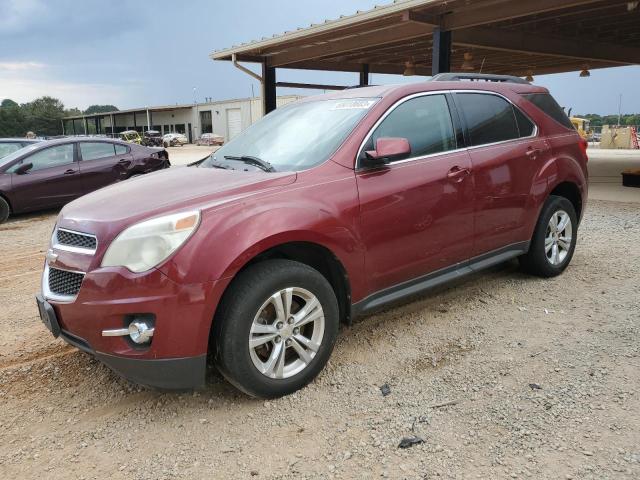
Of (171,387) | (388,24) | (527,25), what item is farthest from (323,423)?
(527,25)

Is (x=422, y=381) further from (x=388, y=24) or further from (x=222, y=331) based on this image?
(x=388, y=24)

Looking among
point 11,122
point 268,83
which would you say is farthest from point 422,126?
point 11,122

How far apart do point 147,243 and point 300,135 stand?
57.1 inches

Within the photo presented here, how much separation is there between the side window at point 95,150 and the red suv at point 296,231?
22.5ft

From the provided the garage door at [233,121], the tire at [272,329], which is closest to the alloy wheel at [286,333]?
the tire at [272,329]

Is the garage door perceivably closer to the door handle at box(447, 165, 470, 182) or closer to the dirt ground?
the door handle at box(447, 165, 470, 182)

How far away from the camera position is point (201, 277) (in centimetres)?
248

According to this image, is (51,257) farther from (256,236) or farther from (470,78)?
(470,78)

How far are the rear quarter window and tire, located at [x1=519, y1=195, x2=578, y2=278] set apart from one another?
0.75 metres

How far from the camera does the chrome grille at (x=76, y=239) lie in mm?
2632

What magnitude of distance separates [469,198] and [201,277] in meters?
2.16

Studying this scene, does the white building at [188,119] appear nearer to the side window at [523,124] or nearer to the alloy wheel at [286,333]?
the side window at [523,124]

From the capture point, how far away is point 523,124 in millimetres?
4391

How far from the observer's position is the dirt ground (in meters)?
2.35
